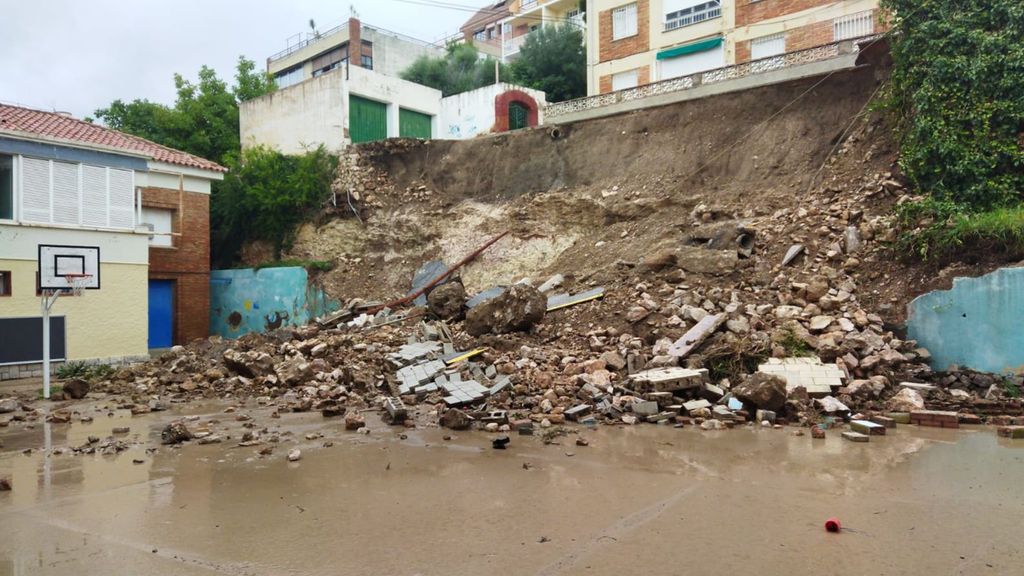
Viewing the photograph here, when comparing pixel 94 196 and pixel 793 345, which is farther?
pixel 94 196

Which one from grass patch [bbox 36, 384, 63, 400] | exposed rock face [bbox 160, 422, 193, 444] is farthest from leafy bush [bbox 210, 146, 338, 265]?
exposed rock face [bbox 160, 422, 193, 444]

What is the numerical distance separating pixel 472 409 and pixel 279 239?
15561 millimetres

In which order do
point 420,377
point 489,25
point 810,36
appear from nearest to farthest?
point 420,377 → point 810,36 → point 489,25

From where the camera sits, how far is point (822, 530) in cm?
425

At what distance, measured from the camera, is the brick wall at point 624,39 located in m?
24.2

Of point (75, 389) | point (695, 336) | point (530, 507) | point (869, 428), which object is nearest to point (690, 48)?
point (695, 336)

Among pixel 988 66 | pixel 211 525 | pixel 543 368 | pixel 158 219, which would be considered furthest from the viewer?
pixel 158 219

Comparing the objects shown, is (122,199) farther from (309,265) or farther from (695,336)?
(695,336)

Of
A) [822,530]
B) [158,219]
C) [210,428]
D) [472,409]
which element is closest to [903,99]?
[472,409]

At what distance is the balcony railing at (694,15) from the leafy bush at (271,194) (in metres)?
13.0

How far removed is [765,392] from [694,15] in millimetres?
18885

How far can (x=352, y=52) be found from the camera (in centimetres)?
3781

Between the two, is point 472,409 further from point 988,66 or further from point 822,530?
point 988,66

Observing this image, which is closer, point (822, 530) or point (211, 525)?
point (822, 530)
